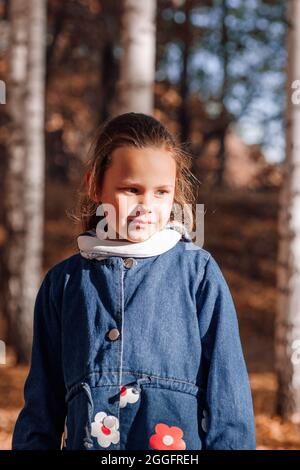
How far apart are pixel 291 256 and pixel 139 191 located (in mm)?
3545

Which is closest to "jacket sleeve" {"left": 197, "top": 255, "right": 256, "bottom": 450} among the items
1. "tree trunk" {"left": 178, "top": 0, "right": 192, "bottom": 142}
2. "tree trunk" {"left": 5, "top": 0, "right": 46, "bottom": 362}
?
"tree trunk" {"left": 5, "top": 0, "right": 46, "bottom": 362}

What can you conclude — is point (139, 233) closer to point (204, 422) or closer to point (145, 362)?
point (145, 362)

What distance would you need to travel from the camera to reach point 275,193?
56.8ft

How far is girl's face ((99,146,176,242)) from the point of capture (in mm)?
1896

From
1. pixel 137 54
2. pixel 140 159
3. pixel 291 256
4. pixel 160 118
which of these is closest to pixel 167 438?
pixel 140 159

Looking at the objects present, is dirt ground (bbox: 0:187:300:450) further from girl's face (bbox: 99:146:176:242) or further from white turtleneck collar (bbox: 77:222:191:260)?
girl's face (bbox: 99:146:176:242)

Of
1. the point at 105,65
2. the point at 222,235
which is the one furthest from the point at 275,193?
the point at 105,65

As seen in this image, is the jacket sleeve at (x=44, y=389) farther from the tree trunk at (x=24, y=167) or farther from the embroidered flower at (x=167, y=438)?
the tree trunk at (x=24, y=167)

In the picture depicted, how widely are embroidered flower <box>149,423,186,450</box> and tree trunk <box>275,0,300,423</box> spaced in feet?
11.7

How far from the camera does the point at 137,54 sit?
16.7ft

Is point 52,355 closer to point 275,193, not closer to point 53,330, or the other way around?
point 53,330

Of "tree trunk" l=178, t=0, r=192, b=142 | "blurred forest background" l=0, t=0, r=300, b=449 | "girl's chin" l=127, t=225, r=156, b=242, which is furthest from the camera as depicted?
"tree trunk" l=178, t=0, r=192, b=142

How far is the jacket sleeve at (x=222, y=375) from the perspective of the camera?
5.93 ft

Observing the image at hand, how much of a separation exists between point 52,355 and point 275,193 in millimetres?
15826
